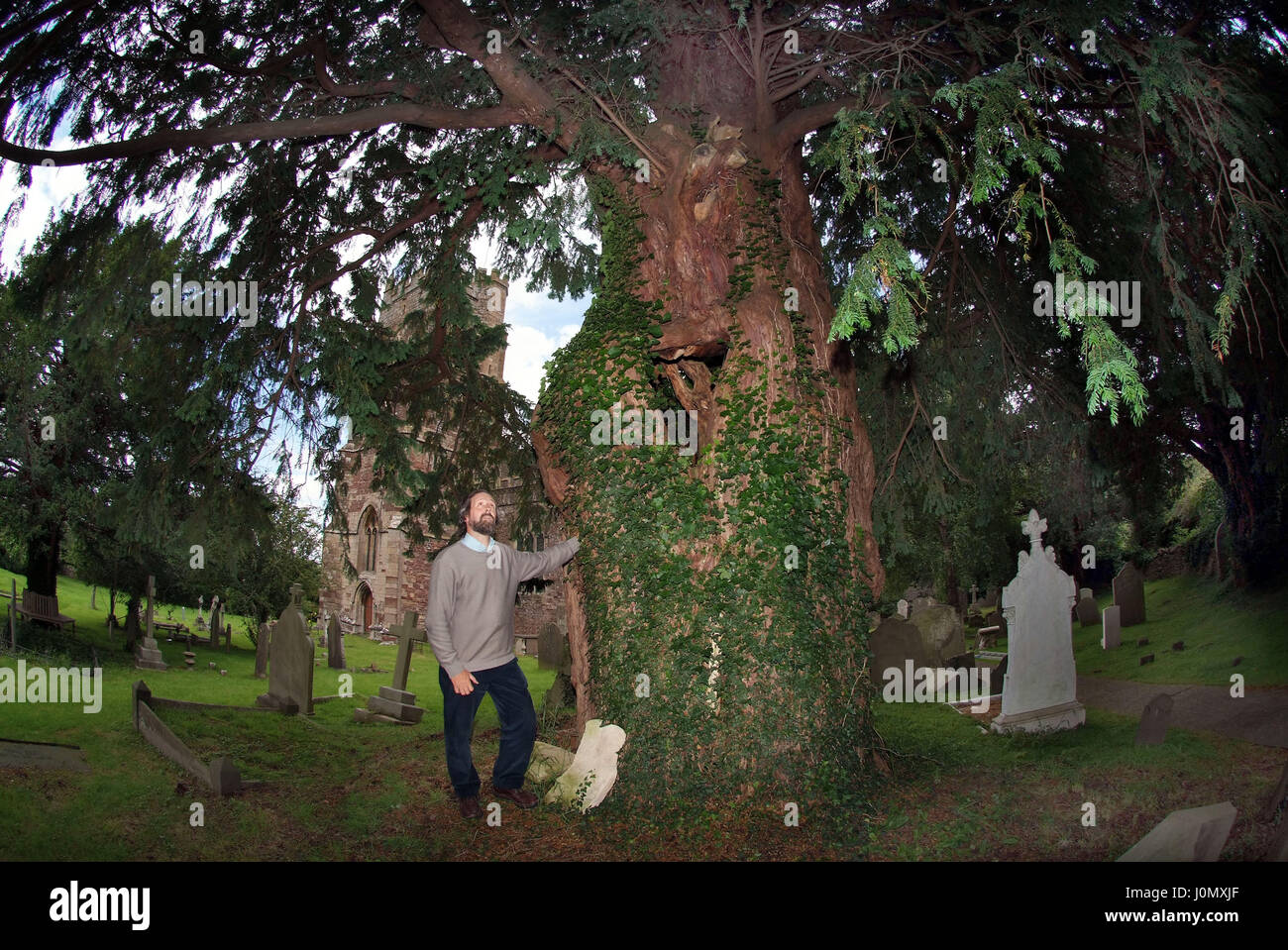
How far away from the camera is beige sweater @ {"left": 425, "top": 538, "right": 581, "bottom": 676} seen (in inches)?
216

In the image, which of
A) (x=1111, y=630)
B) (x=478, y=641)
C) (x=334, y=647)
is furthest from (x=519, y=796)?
(x=1111, y=630)

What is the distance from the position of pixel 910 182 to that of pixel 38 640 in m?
16.1

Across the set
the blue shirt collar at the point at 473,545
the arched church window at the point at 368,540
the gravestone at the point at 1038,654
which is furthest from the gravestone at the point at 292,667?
the arched church window at the point at 368,540

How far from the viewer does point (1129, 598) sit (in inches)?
719

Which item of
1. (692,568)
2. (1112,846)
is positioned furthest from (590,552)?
(1112,846)

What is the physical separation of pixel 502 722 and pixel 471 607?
0.93 m

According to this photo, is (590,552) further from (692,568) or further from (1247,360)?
(1247,360)

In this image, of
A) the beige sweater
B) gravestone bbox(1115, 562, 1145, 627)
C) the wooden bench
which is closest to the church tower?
the wooden bench

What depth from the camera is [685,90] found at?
8.36 meters

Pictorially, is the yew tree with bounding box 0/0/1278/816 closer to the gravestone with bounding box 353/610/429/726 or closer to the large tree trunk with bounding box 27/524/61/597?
the gravestone with bounding box 353/610/429/726

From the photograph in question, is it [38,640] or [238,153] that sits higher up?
[238,153]

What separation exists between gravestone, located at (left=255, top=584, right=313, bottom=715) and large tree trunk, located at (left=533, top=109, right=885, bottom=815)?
565 centimetres

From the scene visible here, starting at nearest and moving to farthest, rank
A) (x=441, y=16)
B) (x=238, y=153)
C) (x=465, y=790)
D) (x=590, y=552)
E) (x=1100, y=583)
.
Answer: (x=465, y=790), (x=590, y=552), (x=441, y=16), (x=238, y=153), (x=1100, y=583)

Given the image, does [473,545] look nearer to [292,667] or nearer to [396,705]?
[396,705]
